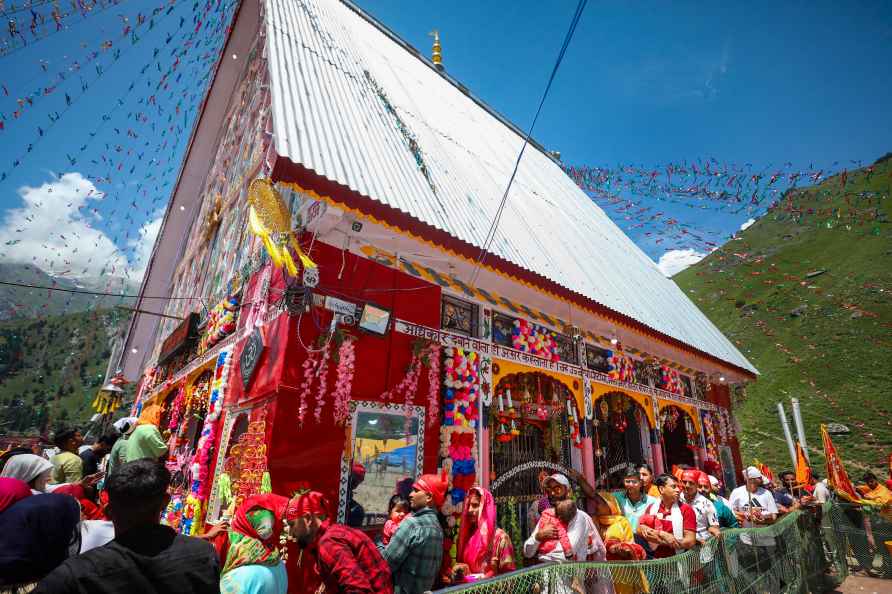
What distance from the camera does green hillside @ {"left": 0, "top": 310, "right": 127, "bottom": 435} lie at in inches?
1927

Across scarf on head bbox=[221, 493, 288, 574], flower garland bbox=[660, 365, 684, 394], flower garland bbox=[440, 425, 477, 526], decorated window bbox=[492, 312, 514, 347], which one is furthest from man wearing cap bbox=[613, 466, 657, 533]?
flower garland bbox=[660, 365, 684, 394]

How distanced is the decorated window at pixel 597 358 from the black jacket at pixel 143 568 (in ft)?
25.6

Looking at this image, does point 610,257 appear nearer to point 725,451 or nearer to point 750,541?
point 725,451

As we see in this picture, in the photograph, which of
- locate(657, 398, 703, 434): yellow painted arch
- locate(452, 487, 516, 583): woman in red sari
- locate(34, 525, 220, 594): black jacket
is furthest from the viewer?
locate(657, 398, 703, 434): yellow painted arch

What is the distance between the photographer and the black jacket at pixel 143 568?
1.51 meters

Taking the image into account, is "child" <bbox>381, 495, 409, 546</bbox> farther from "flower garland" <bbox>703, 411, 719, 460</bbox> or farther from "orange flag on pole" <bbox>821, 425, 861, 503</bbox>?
"orange flag on pole" <bbox>821, 425, 861, 503</bbox>

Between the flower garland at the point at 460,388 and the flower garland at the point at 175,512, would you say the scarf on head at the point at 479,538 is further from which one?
the flower garland at the point at 175,512

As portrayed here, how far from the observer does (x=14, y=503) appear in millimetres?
2242

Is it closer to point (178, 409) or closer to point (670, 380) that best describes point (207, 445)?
point (178, 409)

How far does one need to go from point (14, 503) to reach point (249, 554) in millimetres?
1208

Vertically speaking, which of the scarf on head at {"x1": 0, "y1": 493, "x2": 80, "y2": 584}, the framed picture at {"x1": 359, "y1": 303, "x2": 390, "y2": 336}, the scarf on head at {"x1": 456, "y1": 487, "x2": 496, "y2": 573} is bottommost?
the scarf on head at {"x1": 456, "y1": 487, "x2": 496, "y2": 573}

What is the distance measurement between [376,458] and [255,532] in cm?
234

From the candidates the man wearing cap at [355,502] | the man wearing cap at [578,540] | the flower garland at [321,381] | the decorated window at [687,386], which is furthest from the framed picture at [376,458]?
the decorated window at [687,386]

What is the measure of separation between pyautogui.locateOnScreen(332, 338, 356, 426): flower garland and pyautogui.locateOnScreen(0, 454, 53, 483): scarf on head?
2.42 metres
